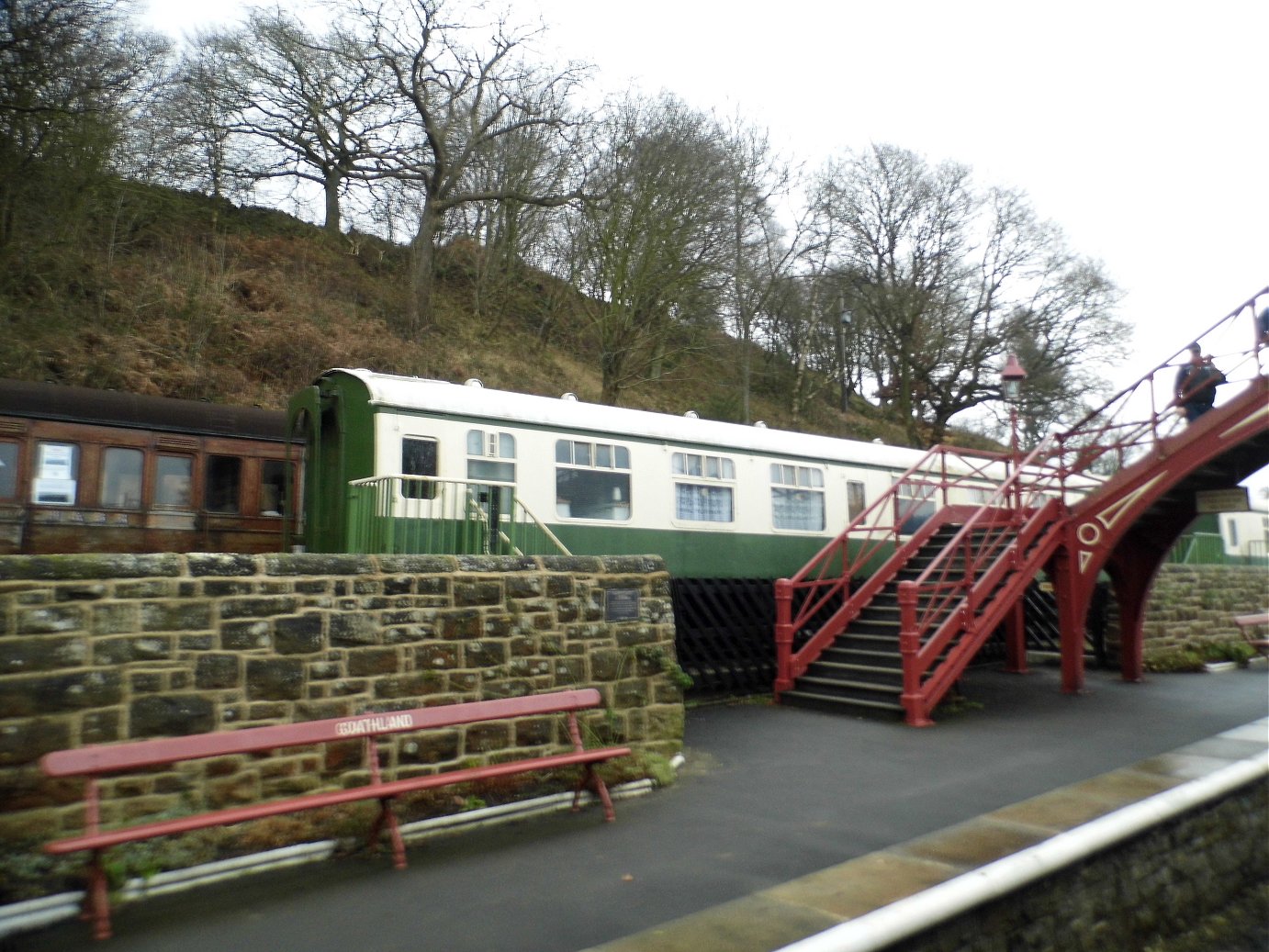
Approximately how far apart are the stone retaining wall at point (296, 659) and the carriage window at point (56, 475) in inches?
325

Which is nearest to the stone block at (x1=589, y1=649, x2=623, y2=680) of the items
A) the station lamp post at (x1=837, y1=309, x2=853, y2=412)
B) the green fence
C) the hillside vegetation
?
the hillside vegetation

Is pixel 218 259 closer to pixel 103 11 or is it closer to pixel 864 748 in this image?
pixel 103 11

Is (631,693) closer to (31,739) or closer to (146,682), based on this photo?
(146,682)

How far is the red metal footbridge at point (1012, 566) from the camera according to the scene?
10.8 meters

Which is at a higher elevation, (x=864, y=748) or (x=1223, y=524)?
(x=1223, y=524)

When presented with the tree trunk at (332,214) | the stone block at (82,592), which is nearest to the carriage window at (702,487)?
the stone block at (82,592)

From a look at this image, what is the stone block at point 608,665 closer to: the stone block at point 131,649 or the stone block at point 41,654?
the stone block at point 131,649

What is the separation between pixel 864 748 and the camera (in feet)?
29.5

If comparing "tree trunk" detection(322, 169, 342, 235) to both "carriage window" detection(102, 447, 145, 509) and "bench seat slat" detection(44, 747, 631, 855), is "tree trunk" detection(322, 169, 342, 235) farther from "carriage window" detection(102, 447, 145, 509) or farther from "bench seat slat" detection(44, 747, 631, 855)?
"bench seat slat" detection(44, 747, 631, 855)

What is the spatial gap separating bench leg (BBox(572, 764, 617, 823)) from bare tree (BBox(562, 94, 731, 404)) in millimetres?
15349

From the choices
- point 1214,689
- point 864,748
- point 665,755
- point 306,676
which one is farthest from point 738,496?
point 306,676

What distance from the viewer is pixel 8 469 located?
40.5ft

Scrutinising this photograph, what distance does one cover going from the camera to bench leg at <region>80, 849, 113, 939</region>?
459 cm

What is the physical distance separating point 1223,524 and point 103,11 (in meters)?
26.8
